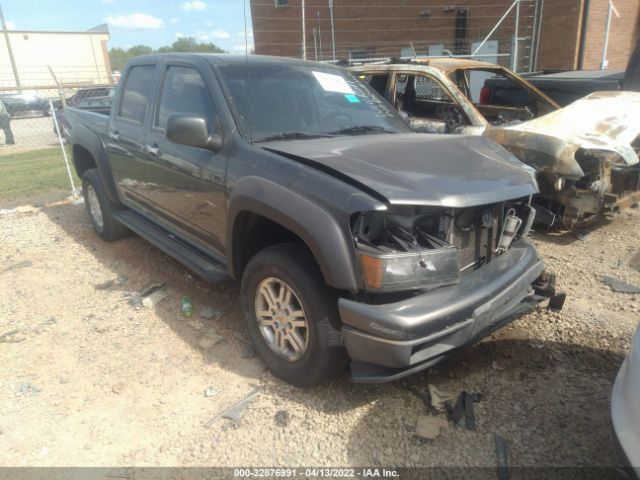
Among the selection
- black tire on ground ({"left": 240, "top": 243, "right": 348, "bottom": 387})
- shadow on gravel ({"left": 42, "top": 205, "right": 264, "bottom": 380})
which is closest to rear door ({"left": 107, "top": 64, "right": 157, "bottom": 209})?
shadow on gravel ({"left": 42, "top": 205, "right": 264, "bottom": 380})

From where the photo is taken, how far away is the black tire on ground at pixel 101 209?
5125mm

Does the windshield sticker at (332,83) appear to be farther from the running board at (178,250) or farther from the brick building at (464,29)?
the brick building at (464,29)

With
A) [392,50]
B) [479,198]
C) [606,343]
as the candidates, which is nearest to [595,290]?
[606,343]

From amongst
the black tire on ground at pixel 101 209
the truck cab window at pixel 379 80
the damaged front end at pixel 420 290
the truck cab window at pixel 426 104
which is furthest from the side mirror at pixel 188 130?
the truck cab window at pixel 379 80

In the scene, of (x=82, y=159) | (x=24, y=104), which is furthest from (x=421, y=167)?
(x=24, y=104)

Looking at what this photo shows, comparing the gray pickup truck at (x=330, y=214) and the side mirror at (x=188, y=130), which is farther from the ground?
the side mirror at (x=188, y=130)

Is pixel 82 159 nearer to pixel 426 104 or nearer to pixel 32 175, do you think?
pixel 426 104

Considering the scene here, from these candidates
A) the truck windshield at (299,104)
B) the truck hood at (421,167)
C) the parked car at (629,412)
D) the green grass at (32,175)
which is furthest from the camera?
the green grass at (32,175)

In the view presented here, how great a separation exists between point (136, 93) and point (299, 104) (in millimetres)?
1843

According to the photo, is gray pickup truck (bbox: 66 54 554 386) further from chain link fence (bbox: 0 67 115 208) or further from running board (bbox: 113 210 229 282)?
chain link fence (bbox: 0 67 115 208)

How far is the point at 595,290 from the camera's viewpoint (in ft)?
13.0

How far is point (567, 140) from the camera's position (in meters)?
4.42

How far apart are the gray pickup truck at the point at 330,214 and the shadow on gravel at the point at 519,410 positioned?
40 cm

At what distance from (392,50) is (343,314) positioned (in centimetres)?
1780
